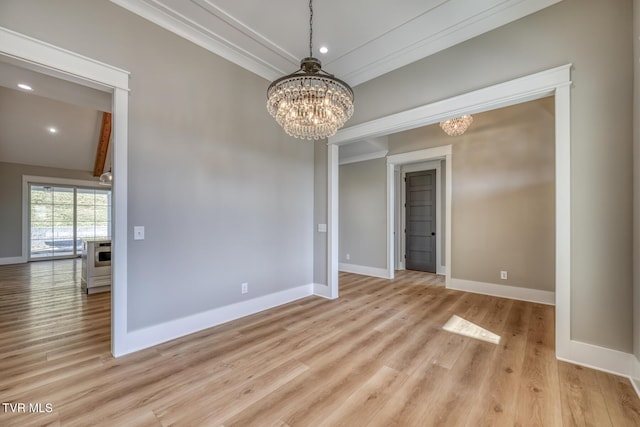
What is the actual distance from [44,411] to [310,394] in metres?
1.71

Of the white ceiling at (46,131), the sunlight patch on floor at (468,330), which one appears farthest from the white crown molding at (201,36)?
the sunlight patch on floor at (468,330)

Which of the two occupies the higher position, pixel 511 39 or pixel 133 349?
pixel 511 39

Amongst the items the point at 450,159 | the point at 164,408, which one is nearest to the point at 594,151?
the point at 450,159

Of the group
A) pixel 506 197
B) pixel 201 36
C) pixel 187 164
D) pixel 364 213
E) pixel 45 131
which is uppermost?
pixel 45 131

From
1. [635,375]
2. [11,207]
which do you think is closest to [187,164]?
[635,375]

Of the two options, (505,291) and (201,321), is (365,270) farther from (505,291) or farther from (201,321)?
(201,321)

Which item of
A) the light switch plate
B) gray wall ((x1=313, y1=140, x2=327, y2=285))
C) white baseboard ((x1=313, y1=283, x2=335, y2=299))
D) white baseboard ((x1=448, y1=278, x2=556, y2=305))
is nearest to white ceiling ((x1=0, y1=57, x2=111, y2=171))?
the light switch plate

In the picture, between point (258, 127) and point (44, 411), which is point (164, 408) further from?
point (258, 127)

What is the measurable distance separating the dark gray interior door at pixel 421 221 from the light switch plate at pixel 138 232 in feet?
18.3

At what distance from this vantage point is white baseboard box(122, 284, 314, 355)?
2471mm

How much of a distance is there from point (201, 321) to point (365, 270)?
12.6ft

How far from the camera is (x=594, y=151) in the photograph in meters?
2.15

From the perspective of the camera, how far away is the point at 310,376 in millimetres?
2053

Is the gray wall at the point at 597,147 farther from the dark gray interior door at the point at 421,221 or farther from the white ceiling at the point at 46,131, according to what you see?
the white ceiling at the point at 46,131
